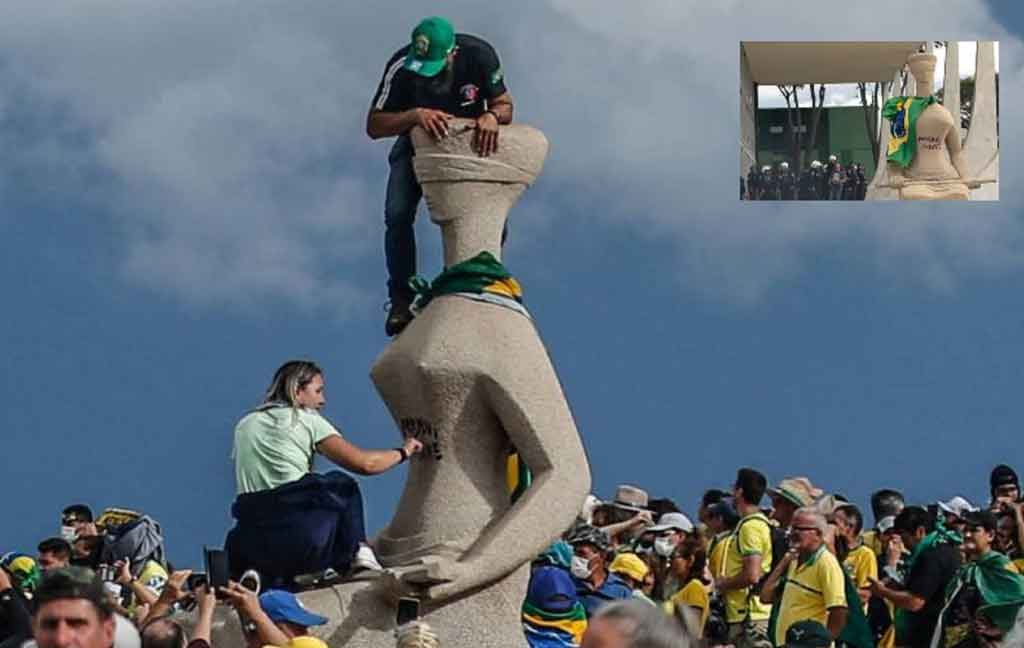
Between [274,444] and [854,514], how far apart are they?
5.12 m

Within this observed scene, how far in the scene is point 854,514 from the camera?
54.7ft

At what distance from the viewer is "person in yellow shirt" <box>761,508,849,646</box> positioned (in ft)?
46.3

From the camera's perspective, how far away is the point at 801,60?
28.6 meters

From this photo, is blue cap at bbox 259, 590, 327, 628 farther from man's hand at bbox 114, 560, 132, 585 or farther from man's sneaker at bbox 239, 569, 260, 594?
man's hand at bbox 114, 560, 132, 585

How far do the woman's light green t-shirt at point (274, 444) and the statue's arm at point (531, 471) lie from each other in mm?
877

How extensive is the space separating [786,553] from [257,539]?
3796 mm

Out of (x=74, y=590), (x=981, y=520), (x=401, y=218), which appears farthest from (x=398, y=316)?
(x=74, y=590)

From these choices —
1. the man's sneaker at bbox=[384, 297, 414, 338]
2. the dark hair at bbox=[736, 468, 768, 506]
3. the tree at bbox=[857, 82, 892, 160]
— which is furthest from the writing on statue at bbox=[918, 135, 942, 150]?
the man's sneaker at bbox=[384, 297, 414, 338]

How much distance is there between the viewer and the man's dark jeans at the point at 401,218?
13867 mm

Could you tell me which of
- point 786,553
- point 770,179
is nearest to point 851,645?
point 786,553

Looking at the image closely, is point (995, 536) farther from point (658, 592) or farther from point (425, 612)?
point (425, 612)

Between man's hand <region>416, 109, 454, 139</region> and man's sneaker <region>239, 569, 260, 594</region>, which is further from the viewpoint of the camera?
man's hand <region>416, 109, 454, 139</region>

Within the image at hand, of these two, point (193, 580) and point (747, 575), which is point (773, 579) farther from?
point (193, 580)

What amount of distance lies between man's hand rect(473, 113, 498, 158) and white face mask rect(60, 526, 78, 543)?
5.56 meters
